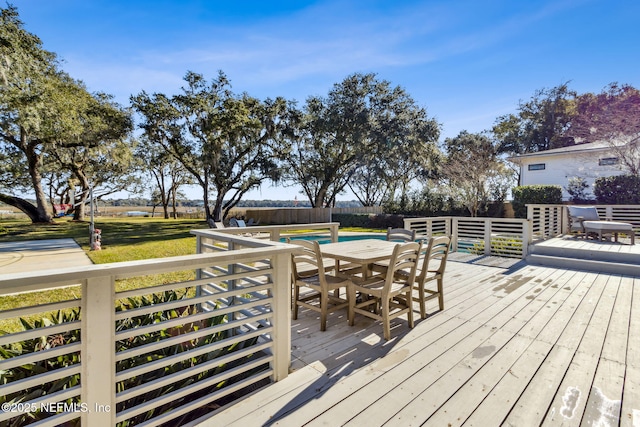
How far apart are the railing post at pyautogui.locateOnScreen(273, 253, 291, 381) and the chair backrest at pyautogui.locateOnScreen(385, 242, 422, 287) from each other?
38.3 inches

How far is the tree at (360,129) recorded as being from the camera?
655 inches

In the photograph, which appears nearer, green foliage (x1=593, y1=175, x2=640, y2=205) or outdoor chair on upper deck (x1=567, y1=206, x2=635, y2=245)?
outdoor chair on upper deck (x1=567, y1=206, x2=635, y2=245)

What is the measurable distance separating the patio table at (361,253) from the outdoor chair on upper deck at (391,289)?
0.61 ft

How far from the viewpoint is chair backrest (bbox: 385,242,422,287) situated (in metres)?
2.54

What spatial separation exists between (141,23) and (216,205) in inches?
463

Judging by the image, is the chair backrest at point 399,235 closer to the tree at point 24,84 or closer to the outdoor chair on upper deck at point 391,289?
the outdoor chair on upper deck at point 391,289

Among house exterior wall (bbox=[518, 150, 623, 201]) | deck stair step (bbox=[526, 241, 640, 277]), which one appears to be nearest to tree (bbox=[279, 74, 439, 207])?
house exterior wall (bbox=[518, 150, 623, 201])

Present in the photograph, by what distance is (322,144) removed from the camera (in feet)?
62.9

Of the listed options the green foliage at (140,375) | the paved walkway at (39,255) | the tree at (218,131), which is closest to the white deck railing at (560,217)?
the green foliage at (140,375)

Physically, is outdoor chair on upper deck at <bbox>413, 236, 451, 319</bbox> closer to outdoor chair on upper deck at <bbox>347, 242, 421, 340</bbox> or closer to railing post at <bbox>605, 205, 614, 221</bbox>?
outdoor chair on upper deck at <bbox>347, 242, 421, 340</bbox>

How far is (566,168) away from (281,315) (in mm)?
17331

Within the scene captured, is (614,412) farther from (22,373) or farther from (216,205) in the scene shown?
(216,205)

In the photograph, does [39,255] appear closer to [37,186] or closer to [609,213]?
[37,186]

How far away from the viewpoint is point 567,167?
14195mm
